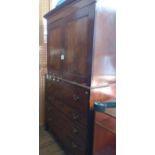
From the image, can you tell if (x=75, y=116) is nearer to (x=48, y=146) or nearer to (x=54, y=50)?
(x=48, y=146)

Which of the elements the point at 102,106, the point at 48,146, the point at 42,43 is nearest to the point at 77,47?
the point at 102,106

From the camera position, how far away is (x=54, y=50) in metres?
2.59

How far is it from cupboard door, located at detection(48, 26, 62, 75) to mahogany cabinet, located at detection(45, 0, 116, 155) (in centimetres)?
15

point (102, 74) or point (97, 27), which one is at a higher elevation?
point (97, 27)

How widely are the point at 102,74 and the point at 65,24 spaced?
0.85m

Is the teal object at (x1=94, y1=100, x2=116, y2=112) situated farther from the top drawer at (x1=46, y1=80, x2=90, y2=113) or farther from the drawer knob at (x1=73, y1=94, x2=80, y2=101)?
the drawer knob at (x1=73, y1=94, x2=80, y2=101)

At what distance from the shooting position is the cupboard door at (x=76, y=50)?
5.78ft

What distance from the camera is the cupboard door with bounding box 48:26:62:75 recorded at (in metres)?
2.42

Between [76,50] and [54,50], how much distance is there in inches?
29.8

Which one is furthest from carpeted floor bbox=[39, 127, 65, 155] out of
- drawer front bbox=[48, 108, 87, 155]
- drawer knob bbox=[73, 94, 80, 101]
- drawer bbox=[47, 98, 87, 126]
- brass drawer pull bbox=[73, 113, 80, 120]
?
drawer knob bbox=[73, 94, 80, 101]
